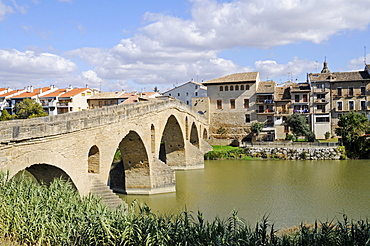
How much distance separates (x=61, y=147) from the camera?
12.0 m

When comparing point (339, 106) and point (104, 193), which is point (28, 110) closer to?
point (104, 193)

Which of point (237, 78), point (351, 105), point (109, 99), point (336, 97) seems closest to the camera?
point (351, 105)

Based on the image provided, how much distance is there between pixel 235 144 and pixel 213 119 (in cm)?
611

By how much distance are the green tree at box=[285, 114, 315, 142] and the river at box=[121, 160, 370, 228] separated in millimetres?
8779

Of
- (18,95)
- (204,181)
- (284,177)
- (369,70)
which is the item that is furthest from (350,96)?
(18,95)

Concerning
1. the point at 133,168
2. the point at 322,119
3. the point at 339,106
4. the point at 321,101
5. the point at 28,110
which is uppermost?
the point at 321,101

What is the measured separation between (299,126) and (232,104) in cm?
960

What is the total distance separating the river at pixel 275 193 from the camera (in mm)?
15664

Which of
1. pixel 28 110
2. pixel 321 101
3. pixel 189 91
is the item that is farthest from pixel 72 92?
pixel 321 101

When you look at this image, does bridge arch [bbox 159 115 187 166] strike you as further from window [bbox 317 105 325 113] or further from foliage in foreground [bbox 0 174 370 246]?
foliage in foreground [bbox 0 174 370 246]

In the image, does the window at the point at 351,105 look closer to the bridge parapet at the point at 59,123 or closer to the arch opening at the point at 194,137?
the arch opening at the point at 194,137

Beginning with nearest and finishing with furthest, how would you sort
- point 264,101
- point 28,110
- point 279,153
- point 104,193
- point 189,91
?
point 104,193 → point 279,153 → point 28,110 → point 264,101 → point 189,91

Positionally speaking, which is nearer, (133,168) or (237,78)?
(133,168)

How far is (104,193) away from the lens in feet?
45.5
